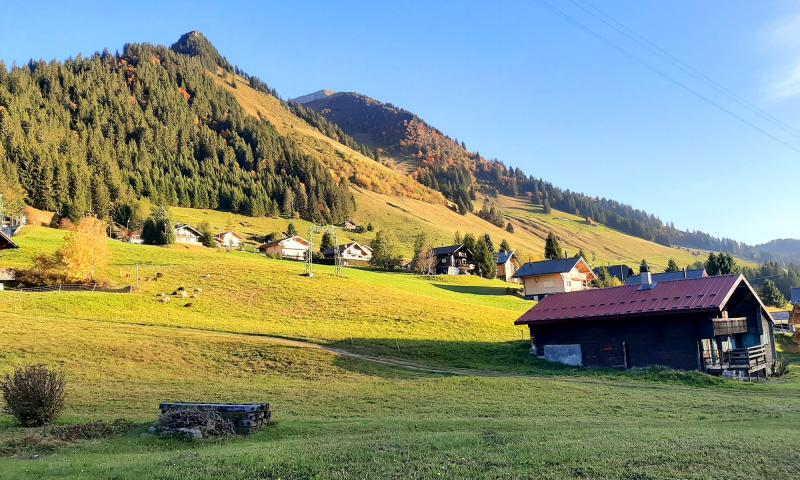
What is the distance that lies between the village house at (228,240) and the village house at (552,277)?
70003 millimetres

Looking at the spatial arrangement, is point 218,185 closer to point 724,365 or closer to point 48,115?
point 48,115

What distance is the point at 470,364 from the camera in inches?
1583

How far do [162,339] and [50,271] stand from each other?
101ft

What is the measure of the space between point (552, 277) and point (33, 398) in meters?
86.1

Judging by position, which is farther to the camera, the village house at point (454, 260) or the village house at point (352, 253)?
the village house at point (352, 253)

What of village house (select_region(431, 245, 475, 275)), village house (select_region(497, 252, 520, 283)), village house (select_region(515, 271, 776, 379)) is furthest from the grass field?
village house (select_region(497, 252, 520, 283))

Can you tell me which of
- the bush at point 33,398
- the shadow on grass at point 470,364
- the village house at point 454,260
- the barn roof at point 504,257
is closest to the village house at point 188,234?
the village house at point 454,260

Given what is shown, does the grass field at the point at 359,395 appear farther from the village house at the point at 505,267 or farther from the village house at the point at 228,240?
the village house at the point at 505,267

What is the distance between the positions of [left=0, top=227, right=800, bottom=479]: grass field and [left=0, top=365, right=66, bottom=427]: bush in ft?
2.40

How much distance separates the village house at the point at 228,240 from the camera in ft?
435

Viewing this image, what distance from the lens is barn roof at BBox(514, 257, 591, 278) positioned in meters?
95.2

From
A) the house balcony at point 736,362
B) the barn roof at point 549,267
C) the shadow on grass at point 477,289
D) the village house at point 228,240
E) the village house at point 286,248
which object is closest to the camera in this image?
the house balcony at point 736,362

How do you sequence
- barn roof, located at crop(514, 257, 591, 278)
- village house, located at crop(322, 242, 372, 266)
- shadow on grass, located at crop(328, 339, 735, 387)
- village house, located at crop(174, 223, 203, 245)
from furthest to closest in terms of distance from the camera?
village house, located at crop(322, 242, 372, 266) → village house, located at crop(174, 223, 203, 245) → barn roof, located at crop(514, 257, 591, 278) → shadow on grass, located at crop(328, 339, 735, 387)

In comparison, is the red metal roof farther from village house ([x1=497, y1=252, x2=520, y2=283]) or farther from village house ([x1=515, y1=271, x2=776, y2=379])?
village house ([x1=497, y1=252, x2=520, y2=283])
